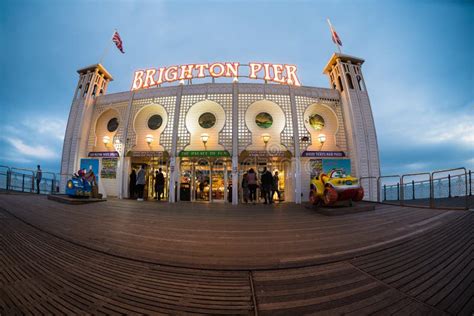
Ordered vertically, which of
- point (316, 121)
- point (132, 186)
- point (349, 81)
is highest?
point (349, 81)

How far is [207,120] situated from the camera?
12.1 m

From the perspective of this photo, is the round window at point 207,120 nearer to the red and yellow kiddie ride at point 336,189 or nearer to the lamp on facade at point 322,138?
the lamp on facade at point 322,138

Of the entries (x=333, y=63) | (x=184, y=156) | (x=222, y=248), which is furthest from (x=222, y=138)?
(x=333, y=63)

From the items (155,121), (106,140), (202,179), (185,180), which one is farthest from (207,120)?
(106,140)

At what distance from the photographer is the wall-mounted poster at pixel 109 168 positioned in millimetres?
12461

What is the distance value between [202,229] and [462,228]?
5706mm

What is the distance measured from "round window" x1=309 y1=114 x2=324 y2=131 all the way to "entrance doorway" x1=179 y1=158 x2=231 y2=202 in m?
6.57

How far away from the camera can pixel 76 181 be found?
336 inches

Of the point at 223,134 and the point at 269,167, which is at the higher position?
the point at 223,134

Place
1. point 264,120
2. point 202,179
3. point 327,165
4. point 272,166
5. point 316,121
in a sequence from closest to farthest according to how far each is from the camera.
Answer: point 327,165 → point 264,120 → point 316,121 → point 202,179 → point 272,166

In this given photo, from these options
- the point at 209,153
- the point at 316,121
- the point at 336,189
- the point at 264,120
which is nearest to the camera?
the point at 336,189

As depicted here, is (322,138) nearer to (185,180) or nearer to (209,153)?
(209,153)

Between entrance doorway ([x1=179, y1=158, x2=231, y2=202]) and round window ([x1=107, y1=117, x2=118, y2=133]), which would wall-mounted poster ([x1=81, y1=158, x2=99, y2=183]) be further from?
entrance doorway ([x1=179, y1=158, x2=231, y2=202])

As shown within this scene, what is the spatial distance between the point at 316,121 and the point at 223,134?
22.1 feet
